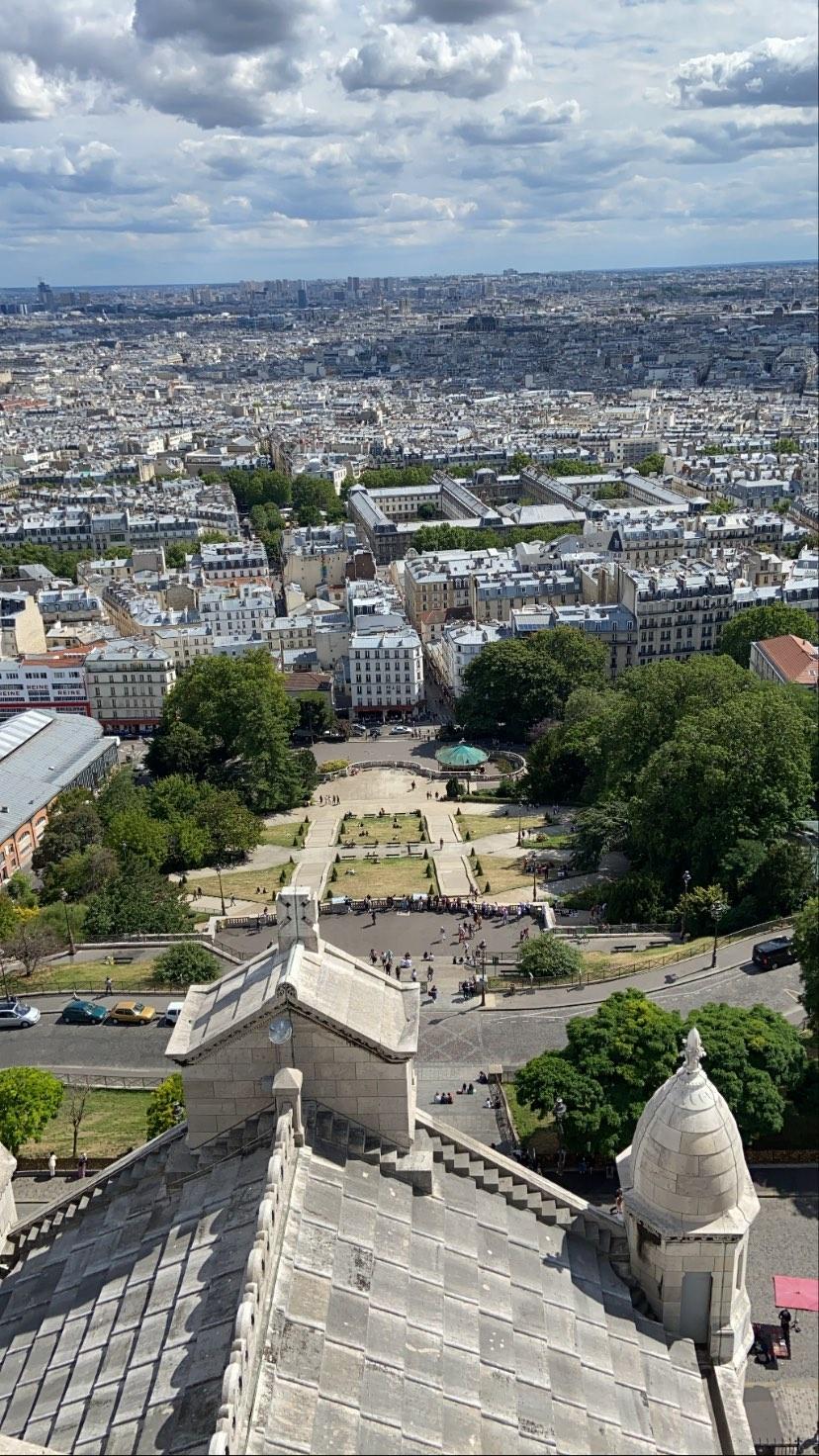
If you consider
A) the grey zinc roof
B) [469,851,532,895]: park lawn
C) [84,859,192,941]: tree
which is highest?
the grey zinc roof

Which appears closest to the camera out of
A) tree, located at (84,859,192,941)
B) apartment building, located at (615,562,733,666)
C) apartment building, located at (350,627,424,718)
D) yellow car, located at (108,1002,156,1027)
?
yellow car, located at (108,1002,156,1027)

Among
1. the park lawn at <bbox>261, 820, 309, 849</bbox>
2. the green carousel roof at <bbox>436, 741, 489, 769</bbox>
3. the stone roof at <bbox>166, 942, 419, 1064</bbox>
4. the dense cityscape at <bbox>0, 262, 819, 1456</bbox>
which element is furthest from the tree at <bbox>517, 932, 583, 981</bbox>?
the green carousel roof at <bbox>436, 741, 489, 769</bbox>

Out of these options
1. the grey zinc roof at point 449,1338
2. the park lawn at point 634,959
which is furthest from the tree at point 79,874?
the grey zinc roof at point 449,1338

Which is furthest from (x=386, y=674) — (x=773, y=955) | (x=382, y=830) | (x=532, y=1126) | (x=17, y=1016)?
(x=532, y=1126)

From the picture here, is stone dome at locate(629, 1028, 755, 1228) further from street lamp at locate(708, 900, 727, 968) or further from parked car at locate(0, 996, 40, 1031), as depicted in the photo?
street lamp at locate(708, 900, 727, 968)

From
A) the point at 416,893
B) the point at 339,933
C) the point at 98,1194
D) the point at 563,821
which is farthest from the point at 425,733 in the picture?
the point at 98,1194
